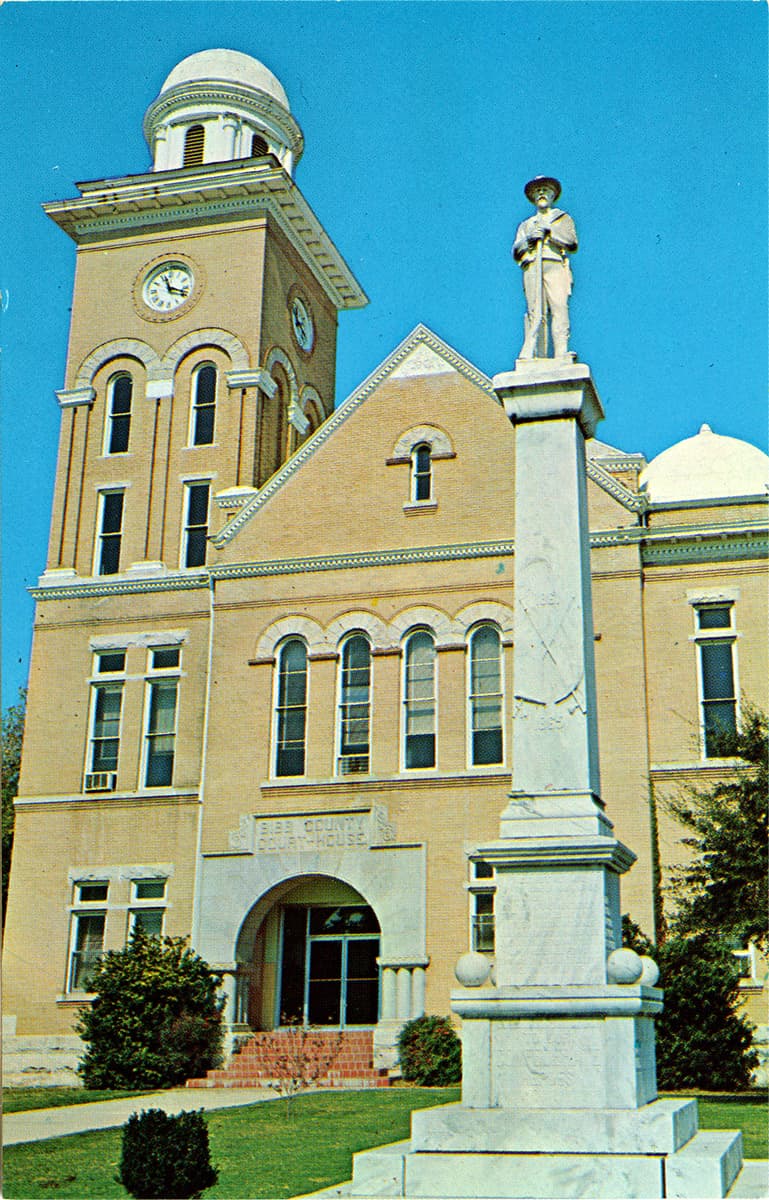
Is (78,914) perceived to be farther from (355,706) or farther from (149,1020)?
(355,706)

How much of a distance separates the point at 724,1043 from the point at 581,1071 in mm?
12948

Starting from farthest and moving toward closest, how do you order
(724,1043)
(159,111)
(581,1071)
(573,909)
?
1. (159,111)
2. (724,1043)
3. (573,909)
4. (581,1071)

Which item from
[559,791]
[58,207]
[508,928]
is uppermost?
[58,207]

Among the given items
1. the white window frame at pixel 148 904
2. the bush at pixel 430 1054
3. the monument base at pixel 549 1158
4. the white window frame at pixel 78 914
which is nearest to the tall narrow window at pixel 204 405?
the white window frame at pixel 148 904

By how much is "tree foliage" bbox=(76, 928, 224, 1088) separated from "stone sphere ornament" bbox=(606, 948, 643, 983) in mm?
16605

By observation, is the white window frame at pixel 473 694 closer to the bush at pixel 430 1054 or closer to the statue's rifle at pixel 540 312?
the bush at pixel 430 1054

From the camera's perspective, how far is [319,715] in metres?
29.6

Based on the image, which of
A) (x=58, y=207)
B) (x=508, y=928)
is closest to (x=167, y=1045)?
(x=508, y=928)

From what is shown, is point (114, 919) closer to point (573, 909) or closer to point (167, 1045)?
point (167, 1045)

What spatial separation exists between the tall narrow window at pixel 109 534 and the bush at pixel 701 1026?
55.0ft

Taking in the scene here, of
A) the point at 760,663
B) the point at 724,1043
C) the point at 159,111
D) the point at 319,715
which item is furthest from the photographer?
the point at 159,111

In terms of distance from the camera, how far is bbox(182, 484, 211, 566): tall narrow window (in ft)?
109

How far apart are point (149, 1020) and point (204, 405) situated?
599 inches

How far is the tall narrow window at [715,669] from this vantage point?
27578 millimetres
